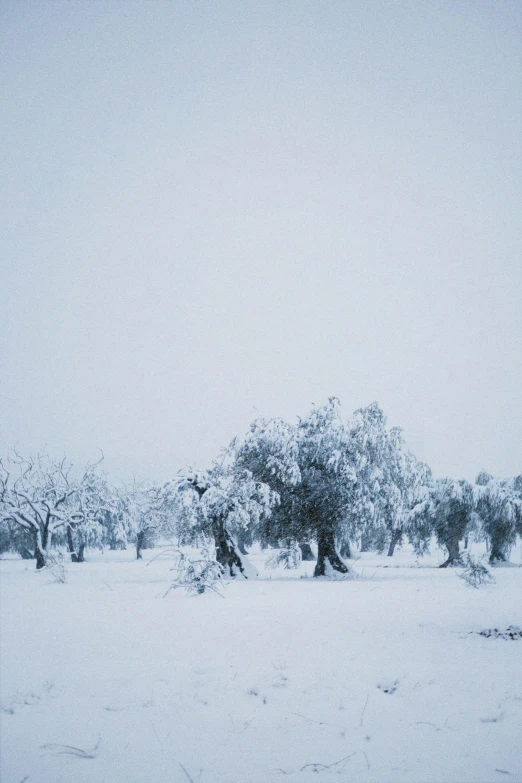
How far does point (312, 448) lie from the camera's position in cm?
2441

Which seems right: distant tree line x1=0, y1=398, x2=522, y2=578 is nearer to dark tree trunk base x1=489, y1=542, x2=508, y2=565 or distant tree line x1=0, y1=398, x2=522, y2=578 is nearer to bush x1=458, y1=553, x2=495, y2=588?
bush x1=458, y1=553, x2=495, y2=588

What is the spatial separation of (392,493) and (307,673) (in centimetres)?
1901

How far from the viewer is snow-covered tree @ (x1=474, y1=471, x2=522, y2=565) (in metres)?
31.2

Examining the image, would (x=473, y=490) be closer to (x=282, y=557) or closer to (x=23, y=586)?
(x=282, y=557)

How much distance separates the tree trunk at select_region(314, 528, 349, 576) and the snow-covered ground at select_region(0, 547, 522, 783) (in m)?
13.6

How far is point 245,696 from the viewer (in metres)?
5.67

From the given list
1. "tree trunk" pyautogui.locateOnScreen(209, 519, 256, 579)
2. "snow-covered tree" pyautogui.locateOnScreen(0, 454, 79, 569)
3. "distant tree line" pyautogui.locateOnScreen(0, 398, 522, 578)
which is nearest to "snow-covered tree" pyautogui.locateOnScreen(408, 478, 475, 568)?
"distant tree line" pyautogui.locateOnScreen(0, 398, 522, 578)

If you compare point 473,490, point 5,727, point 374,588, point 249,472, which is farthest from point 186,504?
point 473,490

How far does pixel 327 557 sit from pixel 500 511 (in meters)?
15.1

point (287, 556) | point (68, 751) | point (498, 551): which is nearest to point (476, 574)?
point (287, 556)

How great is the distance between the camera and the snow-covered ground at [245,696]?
407 centimetres

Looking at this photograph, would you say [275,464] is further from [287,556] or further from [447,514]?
[447,514]

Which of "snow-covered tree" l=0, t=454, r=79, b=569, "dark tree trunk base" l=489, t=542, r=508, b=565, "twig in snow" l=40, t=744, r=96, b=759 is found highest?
"snow-covered tree" l=0, t=454, r=79, b=569

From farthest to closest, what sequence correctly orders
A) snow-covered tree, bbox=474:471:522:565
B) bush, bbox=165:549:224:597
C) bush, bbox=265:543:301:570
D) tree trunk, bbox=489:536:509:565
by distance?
tree trunk, bbox=489:536:509:565, snow-covered tree, bbox=474:471:522:565, bush, bbox=265:543:301:570, bush, bbox=165:549:224:597
